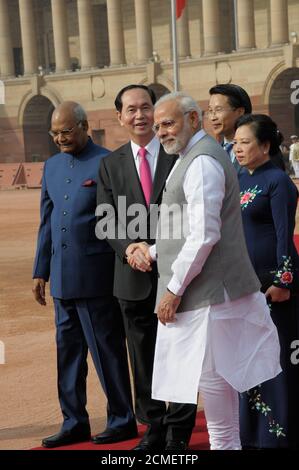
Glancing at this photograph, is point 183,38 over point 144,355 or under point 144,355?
over

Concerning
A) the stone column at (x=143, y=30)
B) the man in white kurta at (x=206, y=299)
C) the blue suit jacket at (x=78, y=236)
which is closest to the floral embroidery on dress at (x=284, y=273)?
the man in white kurta at (x=206, y=299)

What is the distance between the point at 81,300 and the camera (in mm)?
6781

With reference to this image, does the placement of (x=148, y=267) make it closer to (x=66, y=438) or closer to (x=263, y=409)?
(x=263, y=409)

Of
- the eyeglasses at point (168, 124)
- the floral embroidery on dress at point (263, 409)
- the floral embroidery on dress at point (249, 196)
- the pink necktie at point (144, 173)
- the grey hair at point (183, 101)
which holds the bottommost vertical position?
the floral embroidery on dress at point (263, 409)

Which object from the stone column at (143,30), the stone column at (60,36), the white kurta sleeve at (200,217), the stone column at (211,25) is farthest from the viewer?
the stone column at (60,36)

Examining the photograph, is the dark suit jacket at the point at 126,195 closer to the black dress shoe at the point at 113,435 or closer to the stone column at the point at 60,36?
the black dress shoe at the point at 113,435

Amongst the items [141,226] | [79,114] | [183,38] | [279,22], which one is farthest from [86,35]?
[141,226]

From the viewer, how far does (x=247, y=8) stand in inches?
2313

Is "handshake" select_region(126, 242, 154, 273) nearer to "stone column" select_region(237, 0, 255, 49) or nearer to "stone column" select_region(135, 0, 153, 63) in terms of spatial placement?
"stone column" select_region(237, 0, 255, 49)

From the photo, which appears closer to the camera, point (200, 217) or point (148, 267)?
point (200, 217)

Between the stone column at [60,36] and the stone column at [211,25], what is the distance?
10255 mm

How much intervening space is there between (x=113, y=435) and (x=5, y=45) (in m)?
65.9

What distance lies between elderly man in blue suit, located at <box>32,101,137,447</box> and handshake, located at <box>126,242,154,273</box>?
0.79 meters

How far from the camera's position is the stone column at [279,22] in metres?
56.9
